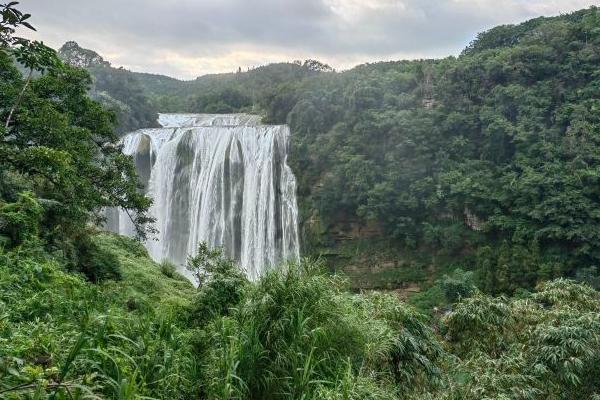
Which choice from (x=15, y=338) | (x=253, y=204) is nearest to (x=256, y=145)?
(x=253, y=204)

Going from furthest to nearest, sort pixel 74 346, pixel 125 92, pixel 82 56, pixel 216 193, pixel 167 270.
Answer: pixel 82 56
pixel 125 92
pixel 216 193
pixel 167 270
pixel 74 346

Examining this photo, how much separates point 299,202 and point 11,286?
76.3ft

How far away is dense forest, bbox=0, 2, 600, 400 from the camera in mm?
3664

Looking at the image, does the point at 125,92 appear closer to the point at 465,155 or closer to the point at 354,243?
the point at 354,243

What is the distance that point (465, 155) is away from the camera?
1055 inches

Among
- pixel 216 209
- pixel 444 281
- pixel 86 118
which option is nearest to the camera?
pixel 86 118

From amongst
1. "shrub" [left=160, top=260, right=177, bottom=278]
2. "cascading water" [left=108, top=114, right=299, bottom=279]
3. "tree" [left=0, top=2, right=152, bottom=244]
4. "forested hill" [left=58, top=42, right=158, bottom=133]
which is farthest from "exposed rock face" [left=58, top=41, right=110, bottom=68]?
"tree" [left=0, top=2, right=152, bottom=244]

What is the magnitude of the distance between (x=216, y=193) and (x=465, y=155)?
1474 centimetres

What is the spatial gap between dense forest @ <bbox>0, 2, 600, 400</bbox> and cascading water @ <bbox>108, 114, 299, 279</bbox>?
2303mm

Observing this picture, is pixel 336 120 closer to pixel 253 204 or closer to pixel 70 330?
pixel 253 204

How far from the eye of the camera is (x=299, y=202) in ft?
89.5

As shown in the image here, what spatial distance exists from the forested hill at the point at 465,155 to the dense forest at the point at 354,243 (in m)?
0.12

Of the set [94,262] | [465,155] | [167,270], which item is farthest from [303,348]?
[465,155]

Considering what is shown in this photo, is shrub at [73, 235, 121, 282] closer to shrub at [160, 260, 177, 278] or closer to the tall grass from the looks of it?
shrub at [160, 260, 177, 278]
